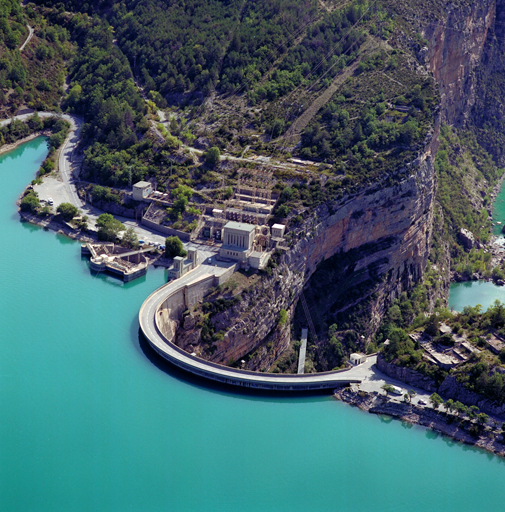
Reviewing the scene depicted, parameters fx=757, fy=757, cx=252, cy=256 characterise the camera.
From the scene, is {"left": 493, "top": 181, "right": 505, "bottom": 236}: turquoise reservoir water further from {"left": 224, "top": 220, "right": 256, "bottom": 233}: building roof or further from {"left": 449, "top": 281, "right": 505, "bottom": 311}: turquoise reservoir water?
{"left": 224, "top": 220, "right": 256, "bottom": 233}: building roof

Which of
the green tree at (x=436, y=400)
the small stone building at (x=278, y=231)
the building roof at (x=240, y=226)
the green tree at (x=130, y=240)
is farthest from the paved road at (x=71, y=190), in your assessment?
the green tree at (x=436, y=400)

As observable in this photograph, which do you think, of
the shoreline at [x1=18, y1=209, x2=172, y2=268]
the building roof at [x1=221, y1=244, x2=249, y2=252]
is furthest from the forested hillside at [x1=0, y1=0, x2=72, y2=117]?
the building roof at [x1=221, y1=244, x2=249, y2=252]

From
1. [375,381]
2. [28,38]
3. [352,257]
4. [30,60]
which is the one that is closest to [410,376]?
[375,381]

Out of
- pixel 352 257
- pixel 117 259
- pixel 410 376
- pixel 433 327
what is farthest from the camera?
pixel 352 257

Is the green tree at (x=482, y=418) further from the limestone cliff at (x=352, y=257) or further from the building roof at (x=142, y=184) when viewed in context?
the building roof at (x=142, y=184)

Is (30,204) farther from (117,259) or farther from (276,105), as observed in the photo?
(276,105)
